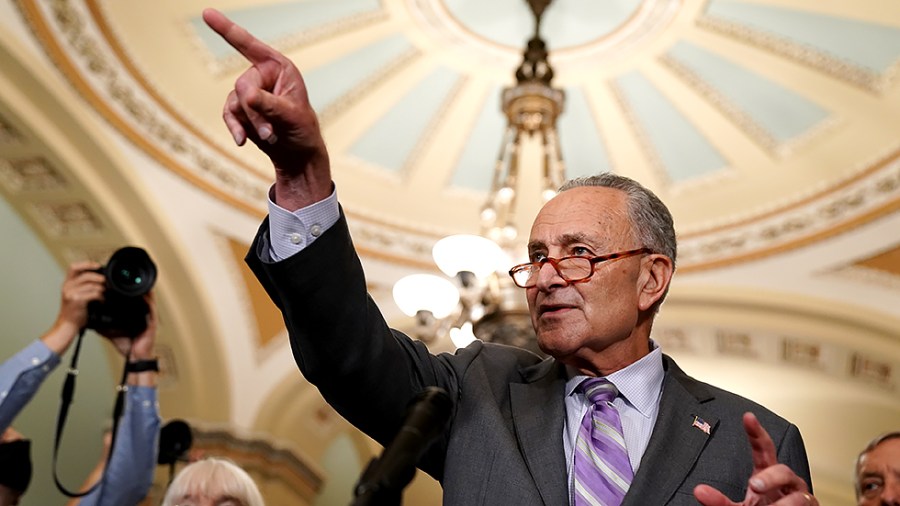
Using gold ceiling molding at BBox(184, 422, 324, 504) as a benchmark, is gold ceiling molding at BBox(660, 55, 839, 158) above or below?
above

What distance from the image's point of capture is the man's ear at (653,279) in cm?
184

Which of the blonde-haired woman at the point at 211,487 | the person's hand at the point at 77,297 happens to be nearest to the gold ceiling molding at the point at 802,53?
the person's hand at the point at 77,297

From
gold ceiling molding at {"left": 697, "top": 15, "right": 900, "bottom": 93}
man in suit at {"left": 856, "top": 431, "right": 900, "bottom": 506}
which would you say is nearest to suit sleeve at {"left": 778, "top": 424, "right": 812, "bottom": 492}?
man in suit at {"left": 856, "top": 431, "right": 900, "bottom": 506}

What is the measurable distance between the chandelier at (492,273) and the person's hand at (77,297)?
2.20m

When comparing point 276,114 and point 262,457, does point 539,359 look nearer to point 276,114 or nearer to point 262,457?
point 276,114

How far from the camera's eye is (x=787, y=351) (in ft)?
28.7

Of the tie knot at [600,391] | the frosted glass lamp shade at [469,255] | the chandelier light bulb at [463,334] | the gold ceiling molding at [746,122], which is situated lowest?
the tie knot at [600,391]

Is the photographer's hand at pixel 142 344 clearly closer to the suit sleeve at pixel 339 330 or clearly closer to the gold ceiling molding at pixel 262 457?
the suit sleeve at pixel 339 330

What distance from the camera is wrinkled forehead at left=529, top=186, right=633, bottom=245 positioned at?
181cm

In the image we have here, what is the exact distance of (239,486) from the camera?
8.75 ft

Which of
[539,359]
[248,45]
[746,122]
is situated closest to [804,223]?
[746,122]

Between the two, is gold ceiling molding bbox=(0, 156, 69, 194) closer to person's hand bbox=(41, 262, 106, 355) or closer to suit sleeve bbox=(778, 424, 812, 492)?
person's hand bbox=(41, 262, 106, 355)

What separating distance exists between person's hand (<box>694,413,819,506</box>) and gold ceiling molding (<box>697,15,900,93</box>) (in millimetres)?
5751

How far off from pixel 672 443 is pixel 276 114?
0.83m
